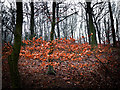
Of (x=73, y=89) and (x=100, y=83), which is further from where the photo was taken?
(x=100, y=83)

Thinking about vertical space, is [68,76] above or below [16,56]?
below

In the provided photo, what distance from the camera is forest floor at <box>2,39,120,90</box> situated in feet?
13.5

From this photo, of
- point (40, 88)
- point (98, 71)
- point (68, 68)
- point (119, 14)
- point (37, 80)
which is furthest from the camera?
point (119, 14)

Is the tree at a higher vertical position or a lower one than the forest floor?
higher

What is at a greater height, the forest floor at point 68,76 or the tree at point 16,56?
the tree at point 16,56

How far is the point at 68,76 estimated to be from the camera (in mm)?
4715

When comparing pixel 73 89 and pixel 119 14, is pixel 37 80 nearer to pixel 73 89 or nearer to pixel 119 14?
pixel 73 89

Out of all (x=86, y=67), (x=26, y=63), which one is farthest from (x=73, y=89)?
(x=26, y=63)

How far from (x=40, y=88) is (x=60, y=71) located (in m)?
1.64

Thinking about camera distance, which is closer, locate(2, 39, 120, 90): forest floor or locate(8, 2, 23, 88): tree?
locate(8, 2, 23, 88): tree

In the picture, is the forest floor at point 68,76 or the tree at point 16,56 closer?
the tree at point 16,56

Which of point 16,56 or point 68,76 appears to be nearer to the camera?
point 16,56

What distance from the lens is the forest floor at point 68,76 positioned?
4.11 metres

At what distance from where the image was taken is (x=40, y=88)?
387cm
